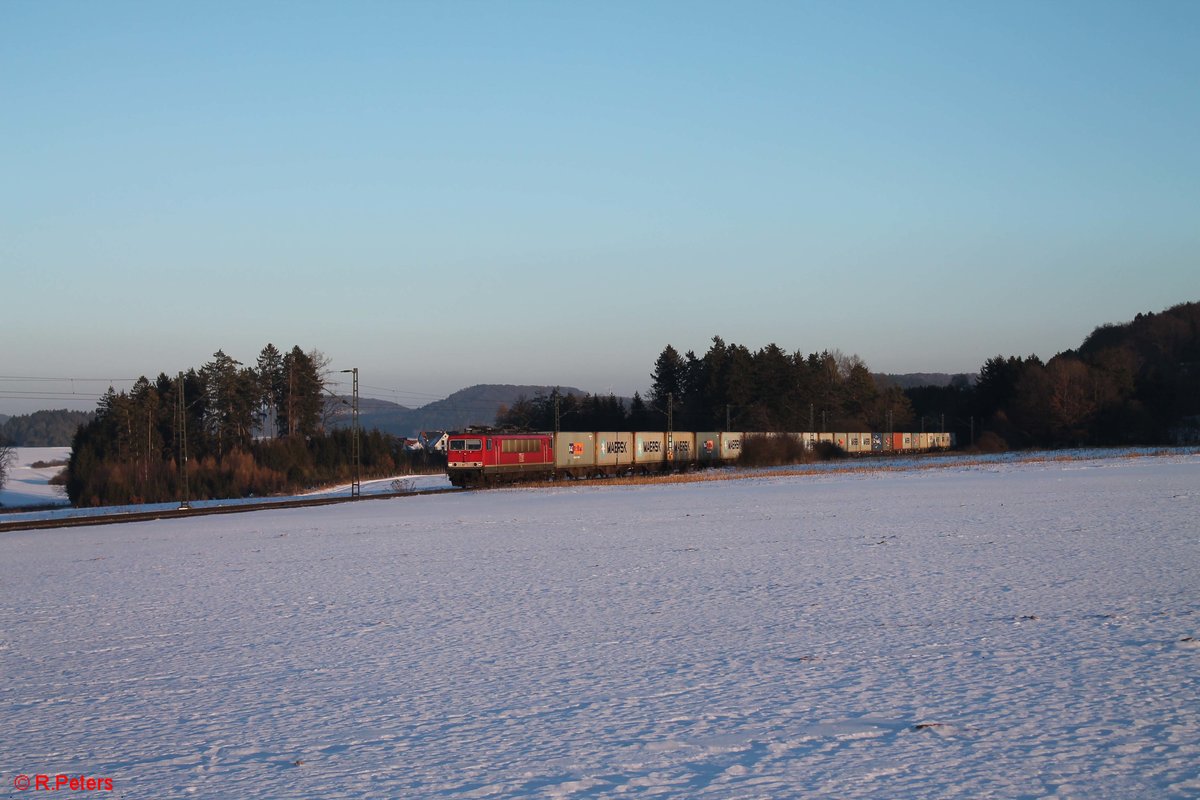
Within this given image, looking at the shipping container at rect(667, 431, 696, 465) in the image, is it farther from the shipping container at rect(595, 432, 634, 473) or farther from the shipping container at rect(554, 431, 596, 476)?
the shipping container at rect(554, 431, 596, 476)

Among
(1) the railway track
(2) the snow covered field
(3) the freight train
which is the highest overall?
(3) the freight train

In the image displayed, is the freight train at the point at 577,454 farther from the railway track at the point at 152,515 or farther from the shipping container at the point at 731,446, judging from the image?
the railway track at the point at 152,515

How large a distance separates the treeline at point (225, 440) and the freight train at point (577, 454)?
29.4m

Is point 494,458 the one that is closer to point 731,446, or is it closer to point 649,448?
point 649,448

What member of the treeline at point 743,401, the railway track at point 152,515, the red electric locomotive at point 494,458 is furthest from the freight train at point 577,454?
the treeline at point 743,401

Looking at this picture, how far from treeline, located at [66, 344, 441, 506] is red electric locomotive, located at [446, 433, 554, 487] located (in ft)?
97.1

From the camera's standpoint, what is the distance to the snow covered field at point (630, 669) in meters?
6.47

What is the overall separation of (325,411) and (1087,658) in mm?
118074

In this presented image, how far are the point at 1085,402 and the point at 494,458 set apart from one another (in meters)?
67.5

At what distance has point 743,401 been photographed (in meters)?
118

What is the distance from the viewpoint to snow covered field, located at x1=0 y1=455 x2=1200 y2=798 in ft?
21.2

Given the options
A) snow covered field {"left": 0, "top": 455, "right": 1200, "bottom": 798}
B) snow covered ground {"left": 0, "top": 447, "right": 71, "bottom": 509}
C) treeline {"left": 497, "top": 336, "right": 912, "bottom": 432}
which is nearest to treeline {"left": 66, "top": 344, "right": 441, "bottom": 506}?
snow covered ground {"left": 0, "top": 447, "right": 71, "bottom": 509}

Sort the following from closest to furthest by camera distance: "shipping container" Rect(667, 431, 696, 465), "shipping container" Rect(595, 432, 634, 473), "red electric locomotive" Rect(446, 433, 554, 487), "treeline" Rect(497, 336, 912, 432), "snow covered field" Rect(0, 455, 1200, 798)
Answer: "snow covered field" Rect(0, 455, 1200, 798)
"red electric locomotive" Rect(446, 433, 554, 487)
"shipping container" Rect(595, 432, 634, 473)
"shipping container" Rect(667, 431, 696, 465)
"treeline" Rect(497, 336, 912, 432)

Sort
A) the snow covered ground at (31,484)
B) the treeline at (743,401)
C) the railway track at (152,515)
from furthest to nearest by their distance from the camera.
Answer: the treeline at (743,401)
the snow covered ground at (31,484)
the railway track at (152,515)
